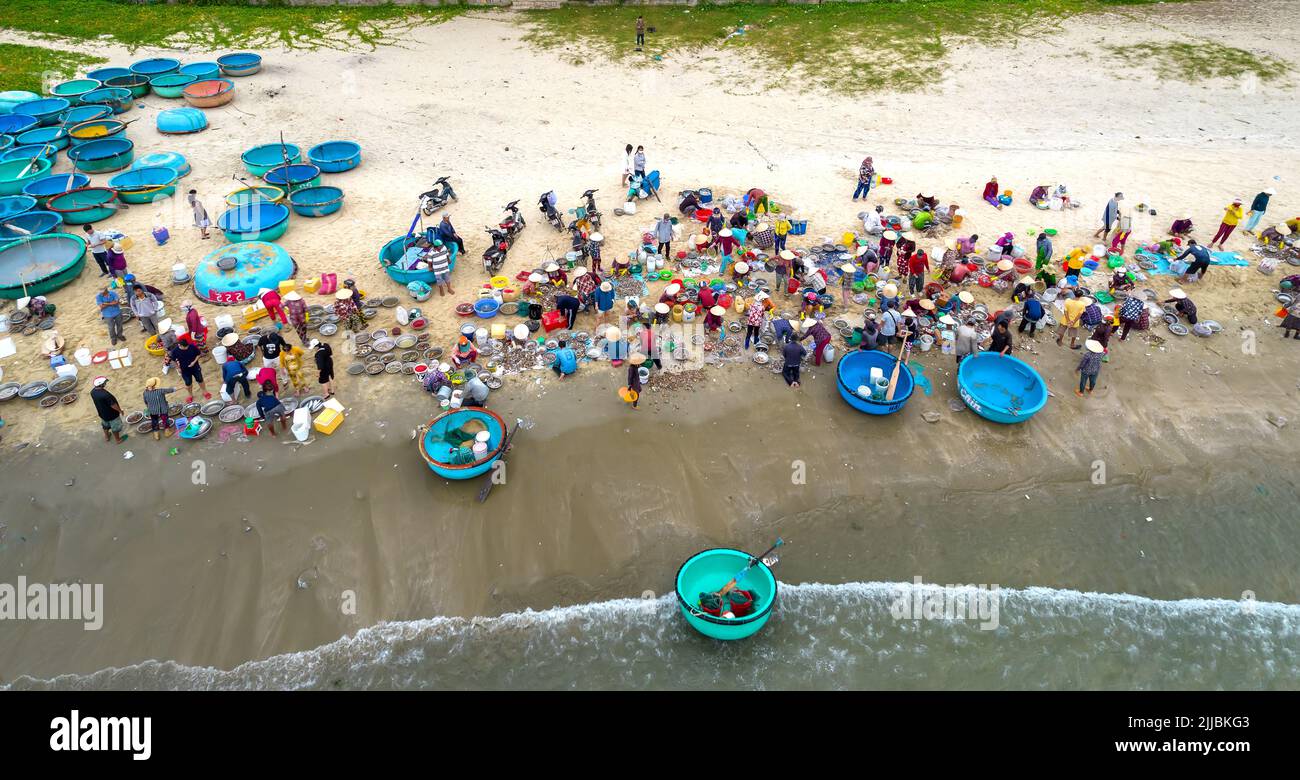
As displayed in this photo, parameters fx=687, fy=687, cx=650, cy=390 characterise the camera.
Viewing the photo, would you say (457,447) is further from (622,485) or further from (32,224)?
(32,224)

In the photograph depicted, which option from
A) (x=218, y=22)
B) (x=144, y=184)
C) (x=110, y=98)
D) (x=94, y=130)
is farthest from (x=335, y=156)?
(x=218, y=22)

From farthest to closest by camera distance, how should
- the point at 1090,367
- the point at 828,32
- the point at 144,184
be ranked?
1. the point at 828,32
2. the point at 144,184
3. the point at 1090,367

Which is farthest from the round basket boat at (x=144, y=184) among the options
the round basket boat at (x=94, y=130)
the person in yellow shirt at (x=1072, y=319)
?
the person in yellow shirt at (x=1072, y=319)

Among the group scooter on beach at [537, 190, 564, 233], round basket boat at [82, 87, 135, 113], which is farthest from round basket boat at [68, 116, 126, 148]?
scooter on beach at [537, 190, 564, 233]

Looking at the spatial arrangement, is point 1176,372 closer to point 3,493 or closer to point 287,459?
point 287,459

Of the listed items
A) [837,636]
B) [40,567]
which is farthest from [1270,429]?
[40,567]

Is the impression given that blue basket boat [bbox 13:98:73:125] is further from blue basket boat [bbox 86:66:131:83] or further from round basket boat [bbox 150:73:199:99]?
round basket boat [bbox 150:73:199:99]
